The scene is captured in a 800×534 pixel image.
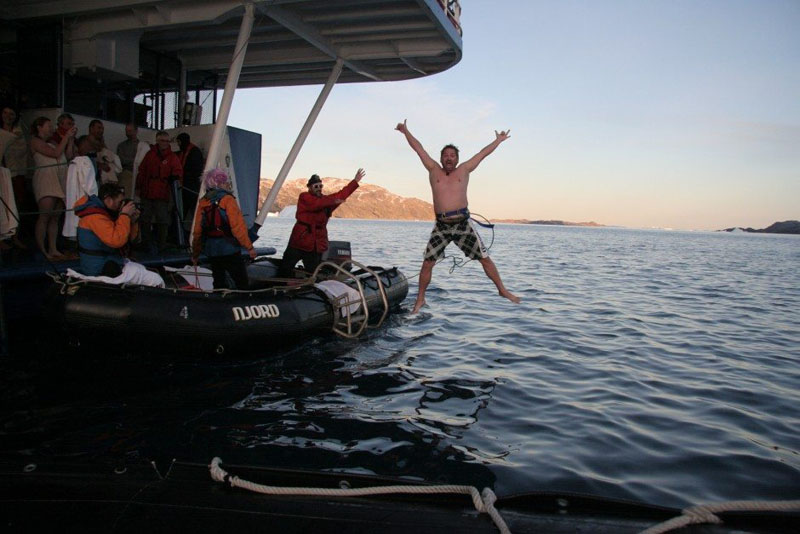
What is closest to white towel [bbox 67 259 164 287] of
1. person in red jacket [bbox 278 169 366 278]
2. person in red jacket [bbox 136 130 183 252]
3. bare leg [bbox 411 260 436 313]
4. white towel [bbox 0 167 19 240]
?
white towel [bbox 0 167 19 240]

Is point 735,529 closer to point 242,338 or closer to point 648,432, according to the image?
point 648,432

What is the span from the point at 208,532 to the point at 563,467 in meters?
3.17

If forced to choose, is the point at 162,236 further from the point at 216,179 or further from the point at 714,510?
Result: the point at 714,510

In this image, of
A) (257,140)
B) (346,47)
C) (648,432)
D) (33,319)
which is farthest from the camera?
(257,140)

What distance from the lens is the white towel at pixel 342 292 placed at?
861 centimetres

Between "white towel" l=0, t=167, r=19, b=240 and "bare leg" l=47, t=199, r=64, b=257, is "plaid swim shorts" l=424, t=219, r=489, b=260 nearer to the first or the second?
"white towel" l=0, t=167, r=19, b=240

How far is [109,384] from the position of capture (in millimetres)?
6383

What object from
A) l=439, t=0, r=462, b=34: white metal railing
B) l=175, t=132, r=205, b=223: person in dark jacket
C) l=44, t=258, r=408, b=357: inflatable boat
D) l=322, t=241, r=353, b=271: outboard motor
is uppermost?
l=439, t=0, r=462, b=34: white metal railing

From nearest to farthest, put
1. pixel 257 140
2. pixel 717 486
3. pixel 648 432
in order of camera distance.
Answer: pixel 717 486 → pixel 648 432 → pixel 257 140

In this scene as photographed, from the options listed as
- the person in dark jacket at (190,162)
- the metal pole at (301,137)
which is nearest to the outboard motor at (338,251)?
the metal pole at (301,137)

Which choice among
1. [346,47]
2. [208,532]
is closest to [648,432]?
[208,532]

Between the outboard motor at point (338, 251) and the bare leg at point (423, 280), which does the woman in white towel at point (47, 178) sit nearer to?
the outboard motor at point (338, 251)

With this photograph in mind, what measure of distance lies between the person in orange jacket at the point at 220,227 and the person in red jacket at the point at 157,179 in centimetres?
277

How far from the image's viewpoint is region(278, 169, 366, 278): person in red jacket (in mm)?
9250
